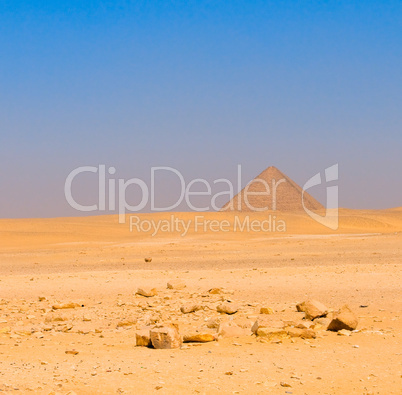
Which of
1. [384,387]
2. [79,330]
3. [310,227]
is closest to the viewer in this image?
[384,387]

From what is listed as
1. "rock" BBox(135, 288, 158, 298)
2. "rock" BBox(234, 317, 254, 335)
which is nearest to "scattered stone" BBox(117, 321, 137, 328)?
"rock" BBox(234, 317, 254, 335)

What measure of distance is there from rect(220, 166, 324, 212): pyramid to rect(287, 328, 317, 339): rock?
2776 inches

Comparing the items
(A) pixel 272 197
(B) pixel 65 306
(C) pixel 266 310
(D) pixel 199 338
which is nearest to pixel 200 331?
(D) pixel 199 338

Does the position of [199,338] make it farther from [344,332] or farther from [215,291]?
[215,291]

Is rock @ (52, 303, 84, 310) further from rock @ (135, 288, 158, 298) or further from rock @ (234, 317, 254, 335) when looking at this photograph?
rock @ (234, 317, 254, 335)

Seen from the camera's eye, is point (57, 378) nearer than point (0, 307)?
Yes

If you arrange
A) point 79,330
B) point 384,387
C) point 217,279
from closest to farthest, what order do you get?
point 384,387
point 79,330
point 217,279

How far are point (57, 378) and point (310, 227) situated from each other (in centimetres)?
5013

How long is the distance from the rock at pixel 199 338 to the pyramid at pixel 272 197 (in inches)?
2783

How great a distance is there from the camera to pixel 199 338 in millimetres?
6492

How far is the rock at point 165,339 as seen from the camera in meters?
6.21

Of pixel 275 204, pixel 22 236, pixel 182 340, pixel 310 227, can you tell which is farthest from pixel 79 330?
pixel 275 204

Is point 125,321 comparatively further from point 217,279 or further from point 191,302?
point 217,279

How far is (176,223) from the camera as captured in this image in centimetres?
5575
